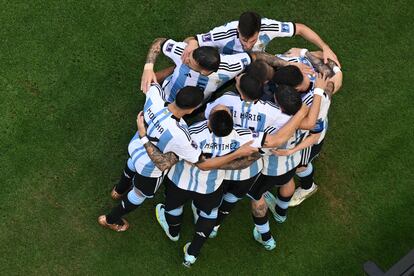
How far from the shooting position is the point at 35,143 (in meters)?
6.19

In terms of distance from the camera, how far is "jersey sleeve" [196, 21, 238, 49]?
522cm

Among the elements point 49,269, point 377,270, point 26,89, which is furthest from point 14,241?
point 377,270

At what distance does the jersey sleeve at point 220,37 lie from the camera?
522 centimetres

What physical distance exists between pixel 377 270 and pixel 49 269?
3.36 metres

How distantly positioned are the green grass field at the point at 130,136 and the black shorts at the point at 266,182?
2.77 feet

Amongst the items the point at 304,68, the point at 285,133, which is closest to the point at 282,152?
the point at 285,133

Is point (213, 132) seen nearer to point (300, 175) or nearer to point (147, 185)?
point (147, 185)

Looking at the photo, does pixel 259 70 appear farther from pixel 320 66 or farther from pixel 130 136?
pixel 130 136

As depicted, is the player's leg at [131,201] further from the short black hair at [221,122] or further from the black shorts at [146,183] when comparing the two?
the short black hair at [221,122]

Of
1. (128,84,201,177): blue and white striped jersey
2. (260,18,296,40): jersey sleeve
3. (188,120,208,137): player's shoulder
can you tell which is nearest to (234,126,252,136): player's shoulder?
(188,120,208,137): player's shoulder

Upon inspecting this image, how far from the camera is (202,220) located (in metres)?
5.33

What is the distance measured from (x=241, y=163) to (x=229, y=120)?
1.47 ft

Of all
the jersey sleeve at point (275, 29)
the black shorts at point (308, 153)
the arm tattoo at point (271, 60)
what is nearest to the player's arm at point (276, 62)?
the arm tattoo at point (271, 60)

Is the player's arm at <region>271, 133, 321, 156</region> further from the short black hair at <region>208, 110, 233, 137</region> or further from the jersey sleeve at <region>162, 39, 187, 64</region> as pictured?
the jersey sleeve at <region>162, 39, 187, 64</region>
